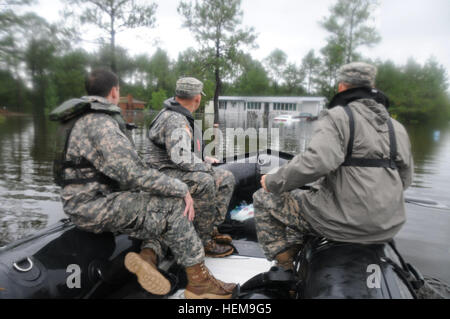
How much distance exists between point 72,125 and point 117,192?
581mm

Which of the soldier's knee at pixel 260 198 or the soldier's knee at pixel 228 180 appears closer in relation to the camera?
the soldier's knee at pixel 260 198

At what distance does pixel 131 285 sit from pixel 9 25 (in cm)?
515

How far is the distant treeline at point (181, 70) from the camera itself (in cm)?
591

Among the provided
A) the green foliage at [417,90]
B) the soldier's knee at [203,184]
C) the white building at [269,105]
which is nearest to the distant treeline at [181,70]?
the green foliage at [417,90]

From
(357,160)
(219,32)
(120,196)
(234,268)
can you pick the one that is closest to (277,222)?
(234,268)

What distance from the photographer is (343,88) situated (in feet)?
6.88

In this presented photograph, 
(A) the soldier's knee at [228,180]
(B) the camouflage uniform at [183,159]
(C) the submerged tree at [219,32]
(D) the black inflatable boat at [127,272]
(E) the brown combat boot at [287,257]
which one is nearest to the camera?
(D) the black inflatable boat at [127,272]

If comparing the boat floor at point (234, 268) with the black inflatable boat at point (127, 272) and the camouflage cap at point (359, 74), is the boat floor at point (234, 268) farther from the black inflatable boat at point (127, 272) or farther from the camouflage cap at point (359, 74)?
the camouflage cap at point (359, 74)

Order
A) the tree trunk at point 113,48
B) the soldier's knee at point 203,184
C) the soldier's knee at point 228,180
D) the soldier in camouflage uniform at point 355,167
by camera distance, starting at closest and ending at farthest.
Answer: the soldier in camouflage uniform at point 355,167 < the soldier's knee at point 203,184 < the soldier's knee at point 228,180 < the tree trunk at point 113,48

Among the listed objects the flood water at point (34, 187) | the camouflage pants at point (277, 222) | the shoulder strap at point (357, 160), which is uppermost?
the shoulder strap at point (357, 160)

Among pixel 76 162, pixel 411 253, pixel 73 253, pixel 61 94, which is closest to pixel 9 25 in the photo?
pixel 76 162

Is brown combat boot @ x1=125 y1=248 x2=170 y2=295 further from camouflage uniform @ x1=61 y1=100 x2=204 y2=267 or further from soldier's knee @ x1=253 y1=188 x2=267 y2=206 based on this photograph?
soldier's knee @ x1=253 y1=188 x2=267 y2=206

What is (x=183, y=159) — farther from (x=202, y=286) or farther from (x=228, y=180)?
(x=202, y=286)
